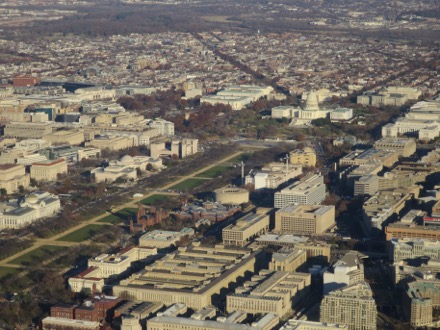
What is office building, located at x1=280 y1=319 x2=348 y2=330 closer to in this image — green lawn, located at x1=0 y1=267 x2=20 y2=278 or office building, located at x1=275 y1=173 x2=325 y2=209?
green lawn, located at x1=0 y1=267 x2=20 y2=278

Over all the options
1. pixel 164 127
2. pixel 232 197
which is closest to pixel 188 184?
pixel 232 197

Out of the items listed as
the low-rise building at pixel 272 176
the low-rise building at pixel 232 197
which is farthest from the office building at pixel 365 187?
the low-rise building at pixel 232 197

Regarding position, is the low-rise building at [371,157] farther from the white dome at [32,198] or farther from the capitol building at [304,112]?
the white dome at [32,198]

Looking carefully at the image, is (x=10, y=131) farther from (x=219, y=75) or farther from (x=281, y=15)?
(x=281, y=15)

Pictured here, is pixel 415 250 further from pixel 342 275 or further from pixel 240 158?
pixel 240 158

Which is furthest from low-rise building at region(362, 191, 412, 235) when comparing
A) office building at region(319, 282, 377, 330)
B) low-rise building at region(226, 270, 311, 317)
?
office building at region(319, 282, 377, 330)
